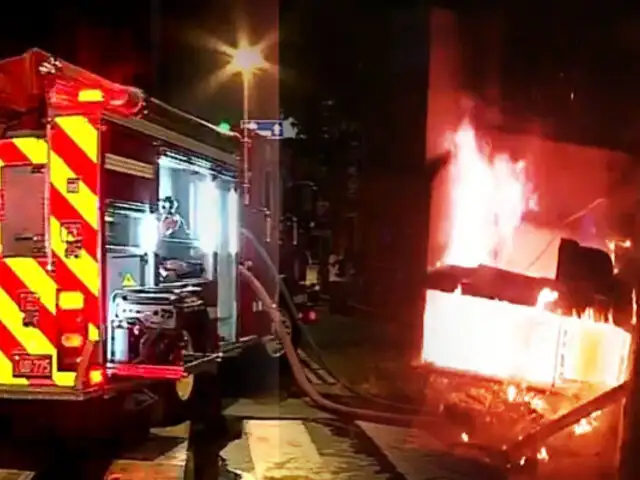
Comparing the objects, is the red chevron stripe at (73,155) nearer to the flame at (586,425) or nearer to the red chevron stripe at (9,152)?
the red chevron stripe at (9,152)

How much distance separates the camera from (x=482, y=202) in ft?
33.8

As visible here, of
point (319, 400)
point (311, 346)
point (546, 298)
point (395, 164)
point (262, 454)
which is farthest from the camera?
point (395, 164)

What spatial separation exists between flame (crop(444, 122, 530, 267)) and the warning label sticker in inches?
160

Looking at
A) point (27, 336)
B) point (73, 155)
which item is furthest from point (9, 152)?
point (27, 336)

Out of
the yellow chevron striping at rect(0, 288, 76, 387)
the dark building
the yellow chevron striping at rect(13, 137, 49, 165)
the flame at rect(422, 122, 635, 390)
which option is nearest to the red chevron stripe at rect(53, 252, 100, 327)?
the yellow chevron striping at rect(0, 288, 76, 387)

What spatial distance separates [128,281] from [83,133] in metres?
1.15

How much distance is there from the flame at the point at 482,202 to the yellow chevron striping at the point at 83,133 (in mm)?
4789

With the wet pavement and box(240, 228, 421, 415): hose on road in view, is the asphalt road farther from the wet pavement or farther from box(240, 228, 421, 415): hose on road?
box(240, 228, 421, 415): hose on road

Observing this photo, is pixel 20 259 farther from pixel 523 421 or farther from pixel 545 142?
pixel 545 142

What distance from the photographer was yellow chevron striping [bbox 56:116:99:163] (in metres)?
6.15

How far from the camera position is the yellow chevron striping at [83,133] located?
242 inches

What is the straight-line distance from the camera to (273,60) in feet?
56.1

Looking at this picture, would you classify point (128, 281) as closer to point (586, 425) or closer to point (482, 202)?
point (586, 425)

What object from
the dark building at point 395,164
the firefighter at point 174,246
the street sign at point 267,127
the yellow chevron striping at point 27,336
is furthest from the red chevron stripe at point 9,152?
the street sign at point 267,127
